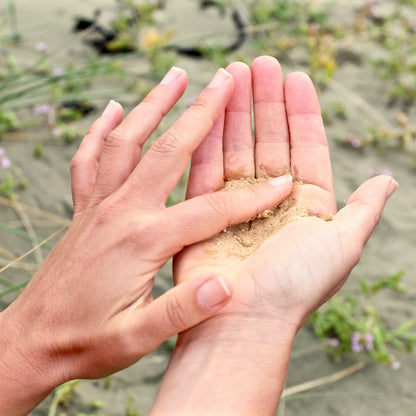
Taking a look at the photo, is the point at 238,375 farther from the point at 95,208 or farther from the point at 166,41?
the point at 166,41

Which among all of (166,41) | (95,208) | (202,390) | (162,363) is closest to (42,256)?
(162,363)

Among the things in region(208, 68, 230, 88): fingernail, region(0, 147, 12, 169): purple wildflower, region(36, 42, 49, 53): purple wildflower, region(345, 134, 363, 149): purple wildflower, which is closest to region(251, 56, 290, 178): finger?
region(208, 68, 230, 88): fingernail

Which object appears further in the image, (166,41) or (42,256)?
(166,41)

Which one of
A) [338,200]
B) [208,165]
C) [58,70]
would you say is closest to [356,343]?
[338,200]

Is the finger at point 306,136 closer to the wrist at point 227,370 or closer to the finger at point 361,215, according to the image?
the finger at point 361,215

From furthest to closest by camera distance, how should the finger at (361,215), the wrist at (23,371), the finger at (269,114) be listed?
the finger at (269,114) < the finger at (361,215) < the wrist at (23,371)

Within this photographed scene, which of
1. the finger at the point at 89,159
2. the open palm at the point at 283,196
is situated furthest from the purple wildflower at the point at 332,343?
the finger at the point at 89,159
